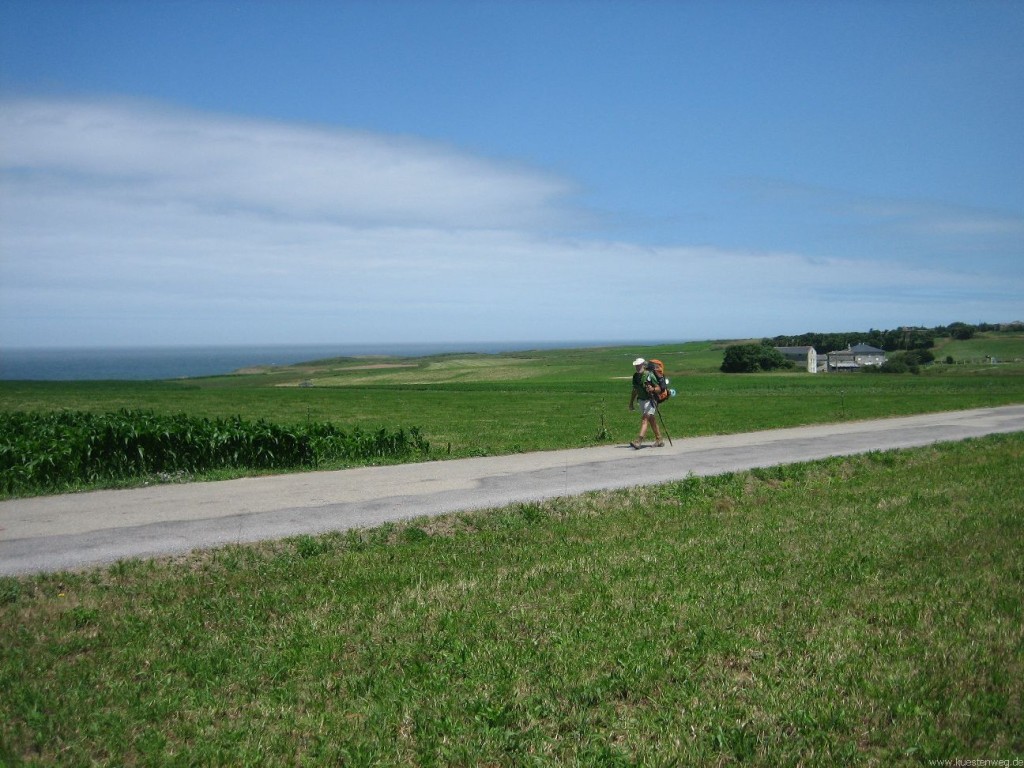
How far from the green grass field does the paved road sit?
2.94ft

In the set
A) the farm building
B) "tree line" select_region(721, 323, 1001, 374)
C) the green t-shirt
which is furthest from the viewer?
the farm building

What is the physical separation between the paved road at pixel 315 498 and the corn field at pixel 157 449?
50.8 inches

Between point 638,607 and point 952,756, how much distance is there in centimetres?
281

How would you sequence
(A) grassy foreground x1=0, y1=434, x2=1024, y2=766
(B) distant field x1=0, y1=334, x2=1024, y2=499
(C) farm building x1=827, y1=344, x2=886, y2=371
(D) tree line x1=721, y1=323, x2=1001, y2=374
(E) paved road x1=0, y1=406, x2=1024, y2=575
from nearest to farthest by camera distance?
(A) grassy foreground x1=0, y1=434, x2=1024, y2=766 < (E) paved road x1=0, y1=406, x2=1024, y2=575 < (B) distant field x1=0, y1=334, x2=1024, y2=499 < (D) tree line x1=721, y1=323, x2=1001, y2=374 < (C) farm building x1=827, y1=344, x2=886, y2=371

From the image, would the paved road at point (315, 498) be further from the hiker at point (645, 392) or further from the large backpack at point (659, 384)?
the large backpack at point (659, 384)

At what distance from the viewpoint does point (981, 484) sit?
13383mm

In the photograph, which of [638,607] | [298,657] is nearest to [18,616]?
[298,657]

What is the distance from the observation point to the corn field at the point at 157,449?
13.9m

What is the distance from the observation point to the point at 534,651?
6199mm

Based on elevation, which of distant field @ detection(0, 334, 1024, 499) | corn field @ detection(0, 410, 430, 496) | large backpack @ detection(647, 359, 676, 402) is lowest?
distant field @ detection(0, 334, 1024, 499)

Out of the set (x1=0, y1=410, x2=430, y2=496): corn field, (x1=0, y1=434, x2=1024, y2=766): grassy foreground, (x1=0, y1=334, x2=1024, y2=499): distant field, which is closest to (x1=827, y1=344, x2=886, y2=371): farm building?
(x1=0, y1=334, x2=1024, y2=499): distant field

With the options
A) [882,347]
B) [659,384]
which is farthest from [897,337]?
[659,384]

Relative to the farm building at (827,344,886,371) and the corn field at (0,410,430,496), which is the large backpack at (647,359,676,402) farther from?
the farm building at (827,344,886,371)

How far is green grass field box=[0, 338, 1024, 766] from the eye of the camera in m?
4.94
